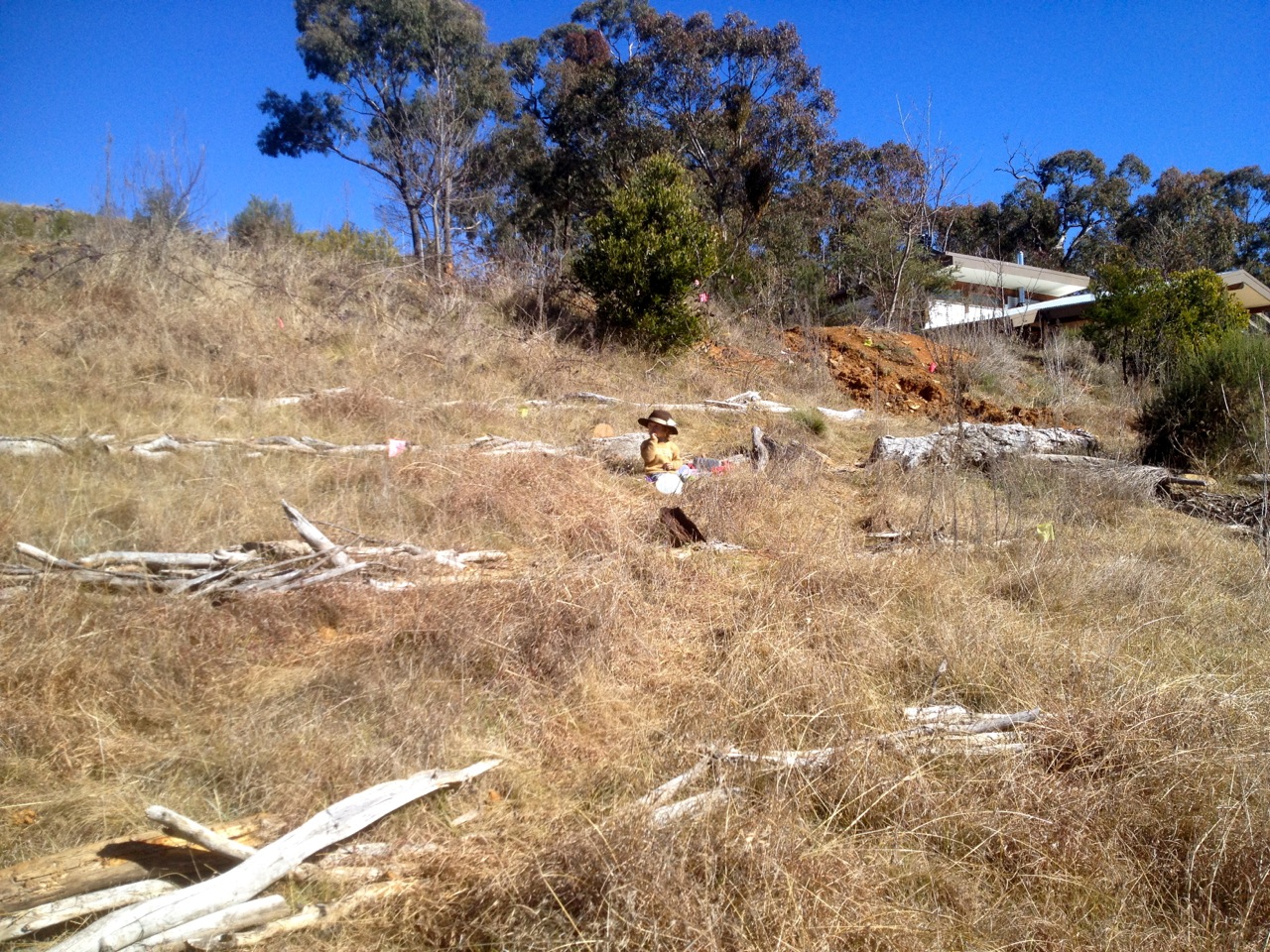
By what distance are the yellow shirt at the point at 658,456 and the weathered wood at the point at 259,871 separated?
4.15m

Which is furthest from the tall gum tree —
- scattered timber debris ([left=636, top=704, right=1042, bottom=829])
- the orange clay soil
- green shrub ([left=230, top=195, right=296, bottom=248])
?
scattered timber debris ([left=636, top=704, right=1042, bottom=829])

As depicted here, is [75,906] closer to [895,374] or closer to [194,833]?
[194,833]

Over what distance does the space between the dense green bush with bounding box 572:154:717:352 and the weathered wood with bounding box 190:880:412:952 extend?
9.25 meters

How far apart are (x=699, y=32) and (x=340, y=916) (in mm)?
20651

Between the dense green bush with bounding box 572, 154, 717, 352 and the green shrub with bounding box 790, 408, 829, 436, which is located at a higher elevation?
the dense green bush with bounding box 572, 154, 717, 352

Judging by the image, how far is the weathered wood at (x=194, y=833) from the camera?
200 cm

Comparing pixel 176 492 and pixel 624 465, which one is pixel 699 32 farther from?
pixel 176 492

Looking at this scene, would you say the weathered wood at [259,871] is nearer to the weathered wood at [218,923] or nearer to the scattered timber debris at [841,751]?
the weathered wood at [218,923]

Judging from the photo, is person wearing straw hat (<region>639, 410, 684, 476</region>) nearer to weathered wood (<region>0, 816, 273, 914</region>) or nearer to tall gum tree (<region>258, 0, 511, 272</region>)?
weathered wood (<region>0, 816, 273, 914</region>)

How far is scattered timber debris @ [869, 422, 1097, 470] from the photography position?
23.4 feet

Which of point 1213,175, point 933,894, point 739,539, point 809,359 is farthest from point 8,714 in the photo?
point 1213,175

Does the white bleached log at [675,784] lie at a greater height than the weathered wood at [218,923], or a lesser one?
greater

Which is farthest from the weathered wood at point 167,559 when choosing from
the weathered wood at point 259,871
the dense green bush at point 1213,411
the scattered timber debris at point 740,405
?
the dense green bush at point 1213,411

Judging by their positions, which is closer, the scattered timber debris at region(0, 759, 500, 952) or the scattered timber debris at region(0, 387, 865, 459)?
the scattered timber debris at region(0, 759, 500, 952)
